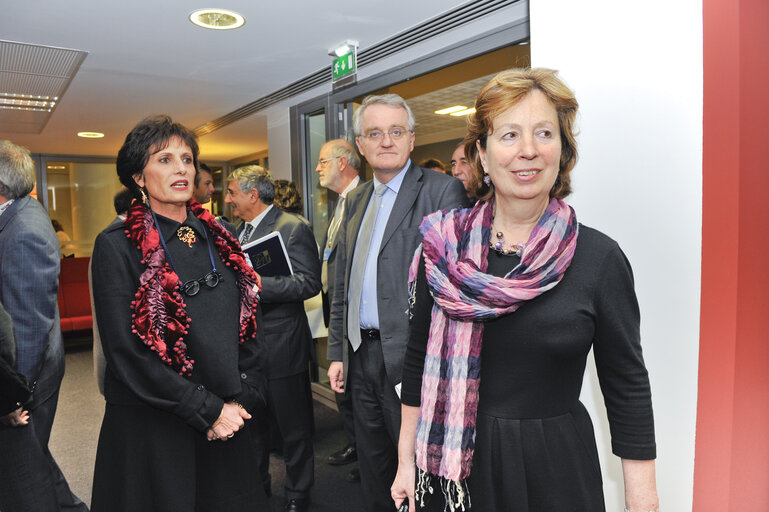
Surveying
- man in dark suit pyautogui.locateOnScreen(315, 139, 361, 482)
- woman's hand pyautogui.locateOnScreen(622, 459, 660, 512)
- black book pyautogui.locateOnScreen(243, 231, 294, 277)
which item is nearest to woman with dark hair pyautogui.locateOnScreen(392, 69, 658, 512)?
woman's hand pyautogui.locateOnScreen(622, 459, 660, 512)

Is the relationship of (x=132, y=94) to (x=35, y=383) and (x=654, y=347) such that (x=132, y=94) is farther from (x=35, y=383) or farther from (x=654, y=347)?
(x=654, y=347)

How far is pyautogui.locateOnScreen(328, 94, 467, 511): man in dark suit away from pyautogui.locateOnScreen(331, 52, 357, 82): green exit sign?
1902mm

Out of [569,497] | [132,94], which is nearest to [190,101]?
[132,94]

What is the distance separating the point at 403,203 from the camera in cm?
198

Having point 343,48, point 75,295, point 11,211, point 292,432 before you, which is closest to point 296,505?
point 292,432

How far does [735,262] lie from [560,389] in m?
0.99

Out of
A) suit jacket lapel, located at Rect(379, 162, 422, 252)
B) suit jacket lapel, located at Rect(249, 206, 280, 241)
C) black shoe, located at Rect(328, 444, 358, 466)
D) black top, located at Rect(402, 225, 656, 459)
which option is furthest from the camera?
black shoe, located at Rect(328, 444, 358, 466)

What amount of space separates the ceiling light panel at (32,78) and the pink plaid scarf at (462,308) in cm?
399

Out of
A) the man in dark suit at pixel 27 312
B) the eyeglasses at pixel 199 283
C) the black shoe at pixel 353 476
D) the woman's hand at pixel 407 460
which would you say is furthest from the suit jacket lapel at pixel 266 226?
the woman's hand at pixel 407 460

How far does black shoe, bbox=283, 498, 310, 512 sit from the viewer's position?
2.72 meters

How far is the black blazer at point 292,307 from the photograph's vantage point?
2779 mm

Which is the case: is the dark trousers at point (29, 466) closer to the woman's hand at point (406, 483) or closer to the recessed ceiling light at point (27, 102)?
the woman's hand at point (406, 483)

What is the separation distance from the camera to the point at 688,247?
1.85 m

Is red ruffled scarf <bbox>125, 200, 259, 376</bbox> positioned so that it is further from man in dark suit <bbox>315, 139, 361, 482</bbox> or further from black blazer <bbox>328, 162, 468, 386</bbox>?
man in dark suit <bbox>315, 139, 361, 482</bbox>
